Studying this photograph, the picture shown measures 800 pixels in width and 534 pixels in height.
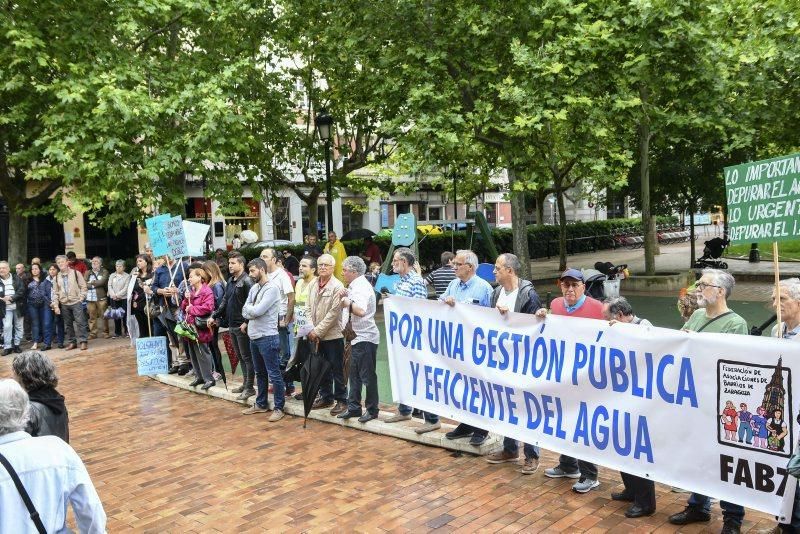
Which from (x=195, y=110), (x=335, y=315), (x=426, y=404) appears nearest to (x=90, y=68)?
(x=195, y=110)

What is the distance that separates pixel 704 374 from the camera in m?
4.97

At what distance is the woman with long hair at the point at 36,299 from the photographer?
14.8 metres

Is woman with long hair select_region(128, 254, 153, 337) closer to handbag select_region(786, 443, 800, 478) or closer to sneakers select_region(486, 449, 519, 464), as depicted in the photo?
sneakers select_region(486, 449, 519, 464)

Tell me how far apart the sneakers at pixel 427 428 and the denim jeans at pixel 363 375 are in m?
0.69

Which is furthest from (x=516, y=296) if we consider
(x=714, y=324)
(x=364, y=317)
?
(x=364, y=317)

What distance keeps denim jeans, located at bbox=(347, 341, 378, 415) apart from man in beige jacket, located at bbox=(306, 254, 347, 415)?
327 millimetres

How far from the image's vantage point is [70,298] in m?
14.7

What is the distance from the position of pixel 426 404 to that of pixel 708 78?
10442mm

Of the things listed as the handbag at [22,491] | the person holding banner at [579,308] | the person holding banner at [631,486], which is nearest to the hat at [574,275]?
the person holding banner at [579,308]

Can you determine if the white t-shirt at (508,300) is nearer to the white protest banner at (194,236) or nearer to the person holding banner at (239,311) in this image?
the person holding banner at (239,311)

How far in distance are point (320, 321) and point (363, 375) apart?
0.78 m

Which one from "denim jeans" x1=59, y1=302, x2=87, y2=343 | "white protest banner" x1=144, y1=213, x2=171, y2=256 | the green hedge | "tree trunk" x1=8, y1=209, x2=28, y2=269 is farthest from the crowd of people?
the green hedge

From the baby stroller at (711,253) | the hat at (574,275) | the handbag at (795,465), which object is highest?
the hat at (574,275)

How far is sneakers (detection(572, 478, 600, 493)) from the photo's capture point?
5945mm
